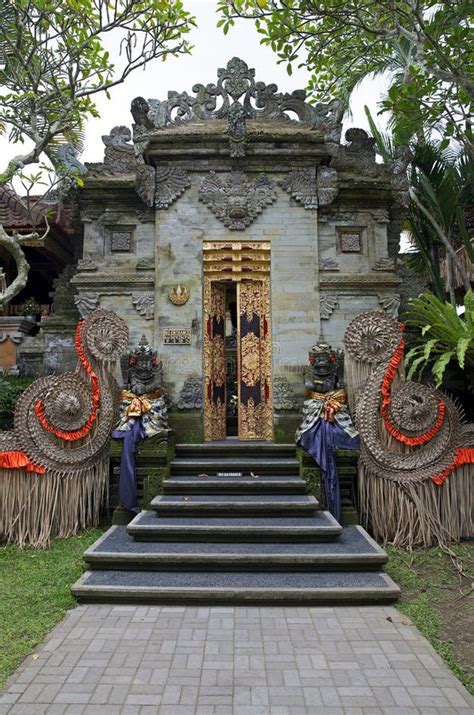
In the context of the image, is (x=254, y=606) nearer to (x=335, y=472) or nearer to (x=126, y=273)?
(x=335, y=472)

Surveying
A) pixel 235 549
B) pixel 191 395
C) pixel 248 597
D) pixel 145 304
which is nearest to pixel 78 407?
pixel 191 395

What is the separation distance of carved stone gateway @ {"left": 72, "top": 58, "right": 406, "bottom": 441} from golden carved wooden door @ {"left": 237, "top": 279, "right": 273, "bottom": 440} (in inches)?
0.6

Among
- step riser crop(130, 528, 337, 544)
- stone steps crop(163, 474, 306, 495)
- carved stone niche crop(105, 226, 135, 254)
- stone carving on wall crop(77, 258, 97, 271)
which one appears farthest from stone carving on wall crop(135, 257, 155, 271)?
step riser crop(130, 528, 337, 544)

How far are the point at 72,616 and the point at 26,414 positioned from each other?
8.79 feet

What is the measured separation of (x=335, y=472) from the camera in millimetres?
5750

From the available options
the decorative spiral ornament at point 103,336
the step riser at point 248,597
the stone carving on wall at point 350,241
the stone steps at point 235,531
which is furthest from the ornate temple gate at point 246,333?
the step riser at point 248,597

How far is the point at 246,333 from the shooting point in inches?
297

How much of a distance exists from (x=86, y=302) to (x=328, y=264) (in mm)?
3751

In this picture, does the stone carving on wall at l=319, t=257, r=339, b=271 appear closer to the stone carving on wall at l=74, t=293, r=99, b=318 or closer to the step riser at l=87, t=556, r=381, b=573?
the stone carving on wall at l=74, t=293, r=99, b=318

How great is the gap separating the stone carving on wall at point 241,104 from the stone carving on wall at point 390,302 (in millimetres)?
2748

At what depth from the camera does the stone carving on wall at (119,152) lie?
8.19 metres

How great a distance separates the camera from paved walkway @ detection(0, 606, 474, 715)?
2891mm

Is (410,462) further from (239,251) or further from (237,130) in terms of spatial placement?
(237,130)

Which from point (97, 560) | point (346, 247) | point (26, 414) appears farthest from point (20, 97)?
point (97, 560)
